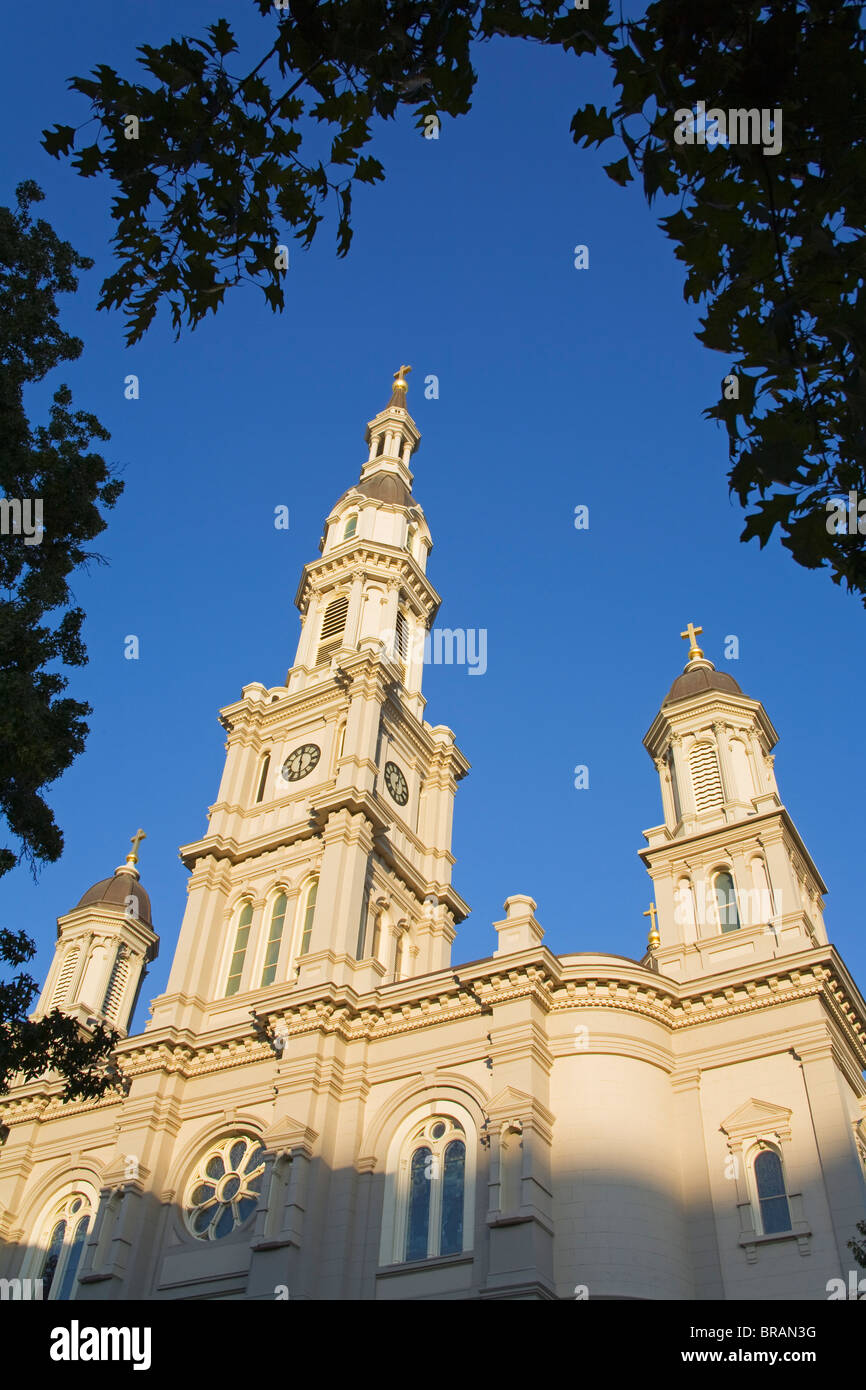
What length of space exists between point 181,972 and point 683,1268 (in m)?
15.3

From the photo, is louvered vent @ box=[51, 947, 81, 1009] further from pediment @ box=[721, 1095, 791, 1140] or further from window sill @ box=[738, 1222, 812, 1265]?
window sill @ box=[738, 1222, 812, 1265]

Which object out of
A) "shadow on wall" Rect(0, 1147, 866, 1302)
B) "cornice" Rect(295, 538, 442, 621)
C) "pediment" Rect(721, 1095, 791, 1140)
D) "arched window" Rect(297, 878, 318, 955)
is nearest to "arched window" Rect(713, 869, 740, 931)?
"pediment" Rect(721, 1095, 791, 1140)

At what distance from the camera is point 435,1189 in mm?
24109

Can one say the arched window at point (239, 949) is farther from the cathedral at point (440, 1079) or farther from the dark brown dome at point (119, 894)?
the dark brown dome at point (119, 894)

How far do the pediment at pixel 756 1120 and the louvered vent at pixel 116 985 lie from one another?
2511cm

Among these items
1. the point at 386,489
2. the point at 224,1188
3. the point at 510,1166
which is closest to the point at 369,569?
the point at 386,489

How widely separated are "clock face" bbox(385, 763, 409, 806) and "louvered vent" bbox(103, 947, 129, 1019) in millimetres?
13804

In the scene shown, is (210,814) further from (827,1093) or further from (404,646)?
(827,1093)

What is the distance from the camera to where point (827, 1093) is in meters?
22.9

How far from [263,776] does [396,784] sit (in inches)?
171

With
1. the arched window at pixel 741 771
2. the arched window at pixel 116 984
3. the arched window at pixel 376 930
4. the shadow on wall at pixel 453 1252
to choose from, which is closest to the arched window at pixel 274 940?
the arched window at pixel 376 930

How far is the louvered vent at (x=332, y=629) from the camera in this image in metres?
39.8
